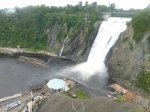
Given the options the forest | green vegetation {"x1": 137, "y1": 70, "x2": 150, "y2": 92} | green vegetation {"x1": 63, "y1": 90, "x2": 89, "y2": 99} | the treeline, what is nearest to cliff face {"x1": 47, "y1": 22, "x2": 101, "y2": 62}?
the forest

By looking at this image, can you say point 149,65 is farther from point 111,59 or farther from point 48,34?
point 48,34

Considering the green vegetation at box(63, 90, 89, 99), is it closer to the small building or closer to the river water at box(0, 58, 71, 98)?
the small building

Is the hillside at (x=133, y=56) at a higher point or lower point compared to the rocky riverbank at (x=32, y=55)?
higher

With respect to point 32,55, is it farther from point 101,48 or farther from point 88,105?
point 88,105

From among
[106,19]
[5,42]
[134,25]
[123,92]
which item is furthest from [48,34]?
[123,92]

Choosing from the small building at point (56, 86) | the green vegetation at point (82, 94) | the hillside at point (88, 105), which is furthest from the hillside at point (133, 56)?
the hillside at point (88, 105)

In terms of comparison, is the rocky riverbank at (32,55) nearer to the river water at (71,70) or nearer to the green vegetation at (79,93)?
the river water at (71,70)
